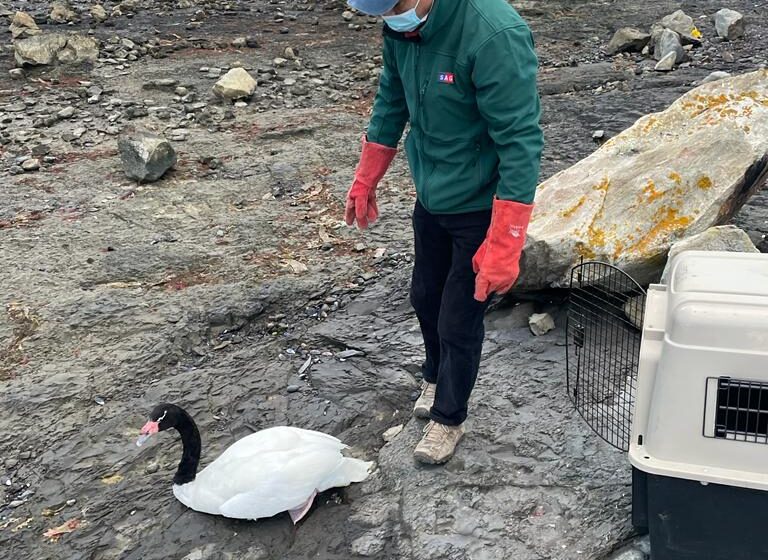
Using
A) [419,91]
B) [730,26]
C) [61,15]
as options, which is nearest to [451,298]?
[419,91]

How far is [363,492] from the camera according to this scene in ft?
10.6

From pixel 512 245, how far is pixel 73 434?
2.43 meters

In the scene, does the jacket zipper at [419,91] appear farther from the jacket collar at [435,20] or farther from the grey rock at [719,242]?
the grey rock at [719,242]

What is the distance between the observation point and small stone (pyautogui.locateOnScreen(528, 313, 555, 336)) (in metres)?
4.07

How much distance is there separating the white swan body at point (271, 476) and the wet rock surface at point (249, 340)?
105 millimetres

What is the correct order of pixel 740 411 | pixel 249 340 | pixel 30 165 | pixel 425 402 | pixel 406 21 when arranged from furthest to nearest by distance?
pixel 30 165 → pixel 249 340 → pixel 425 402 → pixel 406 21 → pixel 740 411

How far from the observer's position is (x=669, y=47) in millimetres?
9609

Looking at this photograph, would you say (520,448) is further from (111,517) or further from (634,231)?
(111,517)

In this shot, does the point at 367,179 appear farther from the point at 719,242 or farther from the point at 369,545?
the point at 719,242

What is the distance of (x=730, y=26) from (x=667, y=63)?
6.70 ft

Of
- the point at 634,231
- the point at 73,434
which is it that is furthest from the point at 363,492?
the point at 634,231

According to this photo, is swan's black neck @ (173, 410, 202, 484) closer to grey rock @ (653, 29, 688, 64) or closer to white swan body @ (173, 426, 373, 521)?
white swan body @ (173, 426, 373, 521)

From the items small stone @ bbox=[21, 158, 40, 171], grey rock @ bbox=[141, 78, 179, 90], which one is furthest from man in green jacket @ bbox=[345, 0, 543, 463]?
grey rock @ bbox=[141, 78, 179, 90]

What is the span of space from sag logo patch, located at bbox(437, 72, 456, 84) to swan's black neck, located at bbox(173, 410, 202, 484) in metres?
1.80
